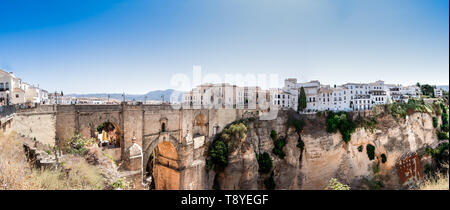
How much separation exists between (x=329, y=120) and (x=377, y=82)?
1716cm

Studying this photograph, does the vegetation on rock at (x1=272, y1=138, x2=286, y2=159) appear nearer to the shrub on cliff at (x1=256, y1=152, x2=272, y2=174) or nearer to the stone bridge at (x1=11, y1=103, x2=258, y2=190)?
the shrub on cliff at (x1=256, y1=152, x2=272, y2=174)

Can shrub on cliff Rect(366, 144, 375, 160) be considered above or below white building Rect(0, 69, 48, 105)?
below

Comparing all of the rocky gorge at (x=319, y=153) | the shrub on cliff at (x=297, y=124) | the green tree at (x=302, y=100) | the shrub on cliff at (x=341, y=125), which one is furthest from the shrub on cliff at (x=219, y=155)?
the green tree at (x=302, y=100)

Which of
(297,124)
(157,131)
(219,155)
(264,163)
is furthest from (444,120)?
(157,131)

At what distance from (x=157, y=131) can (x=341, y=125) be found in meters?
19.4

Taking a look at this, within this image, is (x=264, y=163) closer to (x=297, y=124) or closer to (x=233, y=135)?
(x=233, y=135)

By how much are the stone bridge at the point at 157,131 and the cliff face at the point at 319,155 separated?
260 centimetres

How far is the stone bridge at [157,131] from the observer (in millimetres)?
9422

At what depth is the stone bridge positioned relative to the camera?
30.9ft

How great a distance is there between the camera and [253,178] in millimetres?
17969

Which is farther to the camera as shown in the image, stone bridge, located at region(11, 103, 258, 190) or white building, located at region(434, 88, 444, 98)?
white building, located at region(434, 88, 444, 98)

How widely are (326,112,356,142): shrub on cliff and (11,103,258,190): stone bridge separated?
8801mm

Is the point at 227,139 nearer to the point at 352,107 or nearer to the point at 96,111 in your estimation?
the point at 96,111

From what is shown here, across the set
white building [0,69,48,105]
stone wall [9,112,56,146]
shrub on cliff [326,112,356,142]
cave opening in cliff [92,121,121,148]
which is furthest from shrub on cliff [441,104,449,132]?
white building [0,69,48,105]
